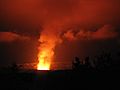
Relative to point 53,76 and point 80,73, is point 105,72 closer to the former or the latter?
point 80,73

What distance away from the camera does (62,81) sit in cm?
5109

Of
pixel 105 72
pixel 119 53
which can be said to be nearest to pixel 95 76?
pixel 105 72

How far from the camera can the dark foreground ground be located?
50.1 m

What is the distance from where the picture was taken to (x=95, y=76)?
50.8 meters

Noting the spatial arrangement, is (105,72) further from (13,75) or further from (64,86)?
(13,75)

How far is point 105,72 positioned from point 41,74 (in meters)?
8.99

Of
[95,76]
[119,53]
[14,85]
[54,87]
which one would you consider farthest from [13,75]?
[119,53]

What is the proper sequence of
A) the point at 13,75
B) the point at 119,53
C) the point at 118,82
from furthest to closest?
the point at 119,53, the point at 13,75, the point at 118,82

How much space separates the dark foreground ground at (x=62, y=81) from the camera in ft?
164

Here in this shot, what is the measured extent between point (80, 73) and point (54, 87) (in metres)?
4.01

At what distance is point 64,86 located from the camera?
50281 millimetres

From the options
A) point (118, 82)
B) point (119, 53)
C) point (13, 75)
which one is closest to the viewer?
point (118, 82)

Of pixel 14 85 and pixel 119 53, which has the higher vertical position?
pixel 119 53

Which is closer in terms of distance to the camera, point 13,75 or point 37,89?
point 37,89
